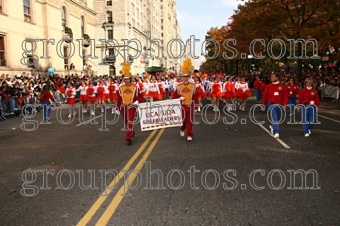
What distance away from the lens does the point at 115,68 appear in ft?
246

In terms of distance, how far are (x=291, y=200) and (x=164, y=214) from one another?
2.06 metres

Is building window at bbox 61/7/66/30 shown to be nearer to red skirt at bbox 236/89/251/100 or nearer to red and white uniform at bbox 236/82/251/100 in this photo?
red and white uniform at bbox 236/82/251/100

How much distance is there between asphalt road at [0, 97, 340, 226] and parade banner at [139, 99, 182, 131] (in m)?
0.45

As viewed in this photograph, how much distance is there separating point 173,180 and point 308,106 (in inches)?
270

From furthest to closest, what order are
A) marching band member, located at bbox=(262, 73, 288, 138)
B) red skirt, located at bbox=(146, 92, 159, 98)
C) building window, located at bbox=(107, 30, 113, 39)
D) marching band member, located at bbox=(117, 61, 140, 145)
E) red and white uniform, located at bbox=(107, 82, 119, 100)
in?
1. building window, located at bbox=(107, 30, 113, 39)
2. red skirt, located at bbox=(146, 92, 159, 98)
3. red and white uniform, located at bbox=(107, 82, 119, 100)
4. marching band member, located at bbox=(262, 73, 288, 138)
5. marching band member, located at bbox=(117, 61, 140, 145)

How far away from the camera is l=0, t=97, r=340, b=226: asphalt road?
5.15 m

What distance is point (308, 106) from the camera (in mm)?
11781

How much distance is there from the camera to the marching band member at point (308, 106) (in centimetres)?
1152

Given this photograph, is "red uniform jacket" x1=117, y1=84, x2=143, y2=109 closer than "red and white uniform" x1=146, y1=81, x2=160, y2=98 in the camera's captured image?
Yes

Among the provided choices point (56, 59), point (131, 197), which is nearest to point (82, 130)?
point (131, 197)

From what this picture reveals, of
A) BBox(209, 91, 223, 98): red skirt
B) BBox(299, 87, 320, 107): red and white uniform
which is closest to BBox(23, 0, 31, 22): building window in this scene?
BBox(209, 91, 223, 98): red skirt

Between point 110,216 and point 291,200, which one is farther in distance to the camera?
point 291,200

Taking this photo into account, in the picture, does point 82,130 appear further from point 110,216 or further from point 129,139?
point 110,216

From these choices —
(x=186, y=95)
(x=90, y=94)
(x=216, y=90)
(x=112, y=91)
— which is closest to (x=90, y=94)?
(x=90, y=94)
